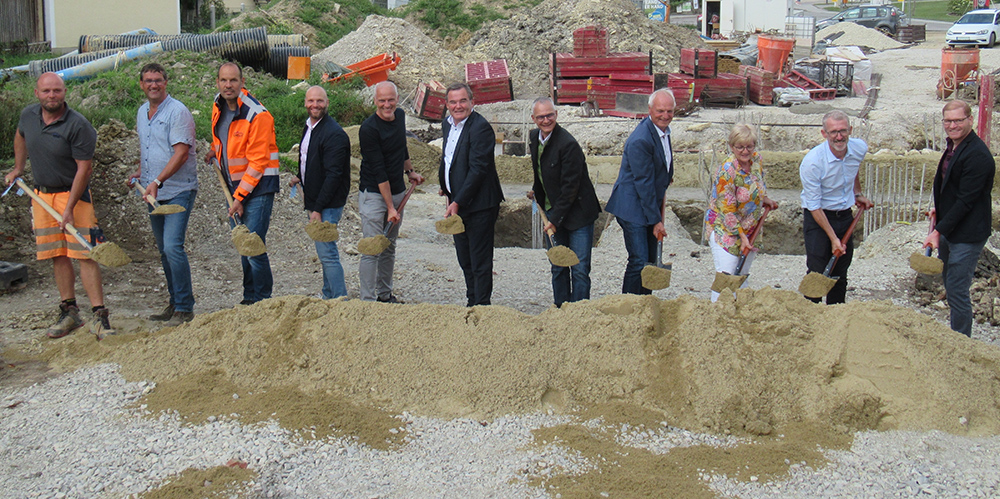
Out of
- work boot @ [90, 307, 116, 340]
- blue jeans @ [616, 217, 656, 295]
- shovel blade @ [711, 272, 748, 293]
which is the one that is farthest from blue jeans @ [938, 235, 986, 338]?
work boot @ [90, 307, 116, 340]

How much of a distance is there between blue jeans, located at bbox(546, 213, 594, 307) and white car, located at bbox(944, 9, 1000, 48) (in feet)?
93.3

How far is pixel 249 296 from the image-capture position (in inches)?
239

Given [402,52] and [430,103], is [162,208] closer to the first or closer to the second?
[430,103]

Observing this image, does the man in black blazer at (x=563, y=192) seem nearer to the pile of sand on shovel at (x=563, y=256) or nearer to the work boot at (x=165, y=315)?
the pile of sand on shovel at (x=563, y=256)

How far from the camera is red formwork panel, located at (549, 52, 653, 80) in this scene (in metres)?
19.2

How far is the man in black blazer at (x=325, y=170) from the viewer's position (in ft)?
18.9

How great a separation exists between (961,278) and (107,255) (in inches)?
221

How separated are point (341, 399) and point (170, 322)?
2.04 meters

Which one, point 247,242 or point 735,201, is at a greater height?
point 735,201

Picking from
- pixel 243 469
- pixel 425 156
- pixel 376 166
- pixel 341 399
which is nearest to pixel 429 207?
pixel 425 156

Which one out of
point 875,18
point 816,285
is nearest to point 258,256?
point 816,285

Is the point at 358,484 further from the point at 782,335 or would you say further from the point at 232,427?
the point at 782,335

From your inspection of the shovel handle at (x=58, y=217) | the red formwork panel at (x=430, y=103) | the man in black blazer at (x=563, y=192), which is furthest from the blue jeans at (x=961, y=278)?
the red formwork panel at (x=430, y=103)

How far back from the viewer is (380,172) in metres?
5.89
